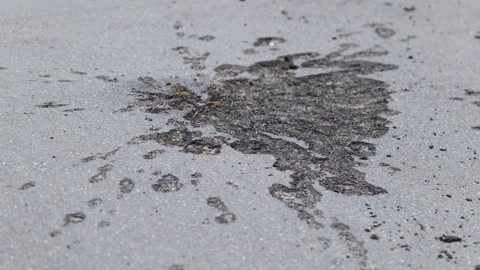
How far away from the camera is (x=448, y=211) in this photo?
3414 mm

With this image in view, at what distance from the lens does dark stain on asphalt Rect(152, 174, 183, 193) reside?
11.1ft

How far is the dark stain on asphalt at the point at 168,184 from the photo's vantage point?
337 centimetres

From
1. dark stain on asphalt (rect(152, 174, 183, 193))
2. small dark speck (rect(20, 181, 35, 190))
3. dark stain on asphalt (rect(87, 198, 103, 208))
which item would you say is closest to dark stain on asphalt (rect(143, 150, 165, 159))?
dark stain on asphalt (rect(152, 174, 183, 193))

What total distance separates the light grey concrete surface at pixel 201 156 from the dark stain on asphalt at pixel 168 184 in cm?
3

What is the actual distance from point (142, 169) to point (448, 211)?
5.10 feet

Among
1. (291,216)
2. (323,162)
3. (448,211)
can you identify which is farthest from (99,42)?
(448,211)

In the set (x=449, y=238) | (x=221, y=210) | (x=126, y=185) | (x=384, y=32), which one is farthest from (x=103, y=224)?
(x=384, y=32)

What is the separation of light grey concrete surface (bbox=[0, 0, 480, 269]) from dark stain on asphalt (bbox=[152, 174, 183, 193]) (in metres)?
0.03

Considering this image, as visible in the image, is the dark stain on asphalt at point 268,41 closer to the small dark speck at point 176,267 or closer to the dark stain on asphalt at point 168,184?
the dark stain on asphalt at point 168,184

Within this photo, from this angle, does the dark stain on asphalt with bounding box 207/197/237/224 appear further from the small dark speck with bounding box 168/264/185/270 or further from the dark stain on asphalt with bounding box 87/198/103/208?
the dark stain on asphalt with bounding box 87/198/103/208

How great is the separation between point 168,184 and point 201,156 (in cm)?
35

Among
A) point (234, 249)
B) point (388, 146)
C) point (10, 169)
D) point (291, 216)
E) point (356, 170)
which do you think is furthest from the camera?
point (388, 146)

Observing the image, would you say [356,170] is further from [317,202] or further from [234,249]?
[234,249]

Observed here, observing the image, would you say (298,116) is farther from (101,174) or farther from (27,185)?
(27,185)
